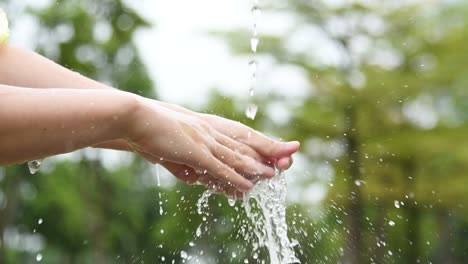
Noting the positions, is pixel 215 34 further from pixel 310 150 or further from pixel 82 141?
pixel 82 141

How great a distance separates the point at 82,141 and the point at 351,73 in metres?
8.07

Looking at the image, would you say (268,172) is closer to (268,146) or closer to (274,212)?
(268,146)

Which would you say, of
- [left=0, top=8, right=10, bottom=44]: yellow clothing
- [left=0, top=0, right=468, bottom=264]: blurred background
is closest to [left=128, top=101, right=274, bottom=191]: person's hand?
[left=0, top=8, right=10, bottom=44]: yellow clothing

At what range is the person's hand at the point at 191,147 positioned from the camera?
1.59 m

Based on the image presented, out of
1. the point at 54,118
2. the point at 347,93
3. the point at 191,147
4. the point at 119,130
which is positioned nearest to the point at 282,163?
the point at 191,147

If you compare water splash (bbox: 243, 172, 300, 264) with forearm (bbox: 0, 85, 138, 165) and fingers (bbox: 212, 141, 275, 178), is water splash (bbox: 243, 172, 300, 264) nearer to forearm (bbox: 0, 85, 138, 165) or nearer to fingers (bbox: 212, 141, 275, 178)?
fingers (bbox: 212, 141, 275, 178)

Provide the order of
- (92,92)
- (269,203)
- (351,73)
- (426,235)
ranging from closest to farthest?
(92,92), (269,203), (351,73), (426,235)

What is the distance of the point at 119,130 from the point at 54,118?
148mm

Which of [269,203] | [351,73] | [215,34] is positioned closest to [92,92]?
[269,203]

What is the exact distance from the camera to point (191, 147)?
5.61 feet

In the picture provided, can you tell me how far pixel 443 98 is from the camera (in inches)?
369

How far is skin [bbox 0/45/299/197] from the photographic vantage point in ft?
4.62

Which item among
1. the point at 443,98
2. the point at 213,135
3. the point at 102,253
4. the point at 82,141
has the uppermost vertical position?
the point at 82,141

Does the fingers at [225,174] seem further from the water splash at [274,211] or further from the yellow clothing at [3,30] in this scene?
the yellow clothing at [3,30]
